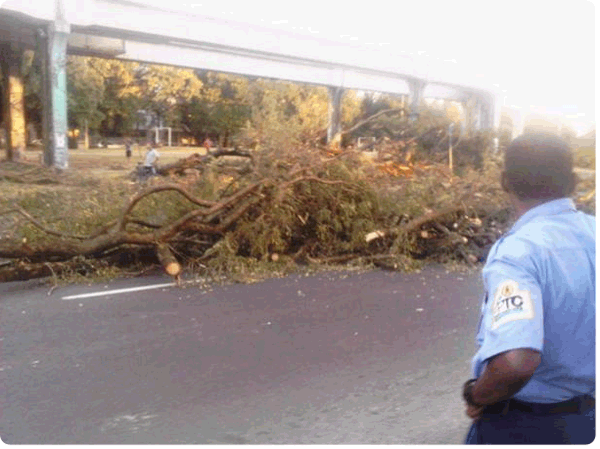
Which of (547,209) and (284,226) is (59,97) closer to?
(284,226)

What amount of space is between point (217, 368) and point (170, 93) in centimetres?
124

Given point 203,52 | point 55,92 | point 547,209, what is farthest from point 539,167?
point 55,92

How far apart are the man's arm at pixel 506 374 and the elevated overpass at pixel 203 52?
1.55 metres

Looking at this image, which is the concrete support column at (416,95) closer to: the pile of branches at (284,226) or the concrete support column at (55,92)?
the pile of branches at (284,226)

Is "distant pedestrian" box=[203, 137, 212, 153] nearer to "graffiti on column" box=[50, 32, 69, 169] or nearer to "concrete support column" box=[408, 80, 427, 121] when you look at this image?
"graffiti on column" box=[50, 32, 69, 169]

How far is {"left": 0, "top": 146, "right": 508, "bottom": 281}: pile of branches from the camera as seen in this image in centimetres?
421

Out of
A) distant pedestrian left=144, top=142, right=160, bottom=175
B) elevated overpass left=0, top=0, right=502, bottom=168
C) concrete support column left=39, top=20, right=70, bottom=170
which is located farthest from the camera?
distant pedestrian left=144, top=142, right=160, bottom=175

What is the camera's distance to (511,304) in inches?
50.8

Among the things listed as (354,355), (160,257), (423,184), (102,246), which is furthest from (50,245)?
(423,184)

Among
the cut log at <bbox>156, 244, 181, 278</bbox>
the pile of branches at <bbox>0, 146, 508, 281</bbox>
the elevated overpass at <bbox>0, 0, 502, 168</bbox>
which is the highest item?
the elevated overpass at <bbox>0, 0, 502, 168</bbox>

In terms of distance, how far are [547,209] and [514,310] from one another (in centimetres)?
24

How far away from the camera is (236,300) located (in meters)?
3.98

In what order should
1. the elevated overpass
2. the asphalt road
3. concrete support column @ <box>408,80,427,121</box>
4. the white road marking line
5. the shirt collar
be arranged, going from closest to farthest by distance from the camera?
the shirt collar, the asphalt road, the elevated overpass, concrete support column @ <box>408,80,427,121</box>, the white road marking line

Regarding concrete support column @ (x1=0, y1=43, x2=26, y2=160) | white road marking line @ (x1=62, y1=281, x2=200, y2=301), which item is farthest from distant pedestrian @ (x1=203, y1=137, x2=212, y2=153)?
white road marking line @ (x1=62, y1=281, x2=200, y2=301)
